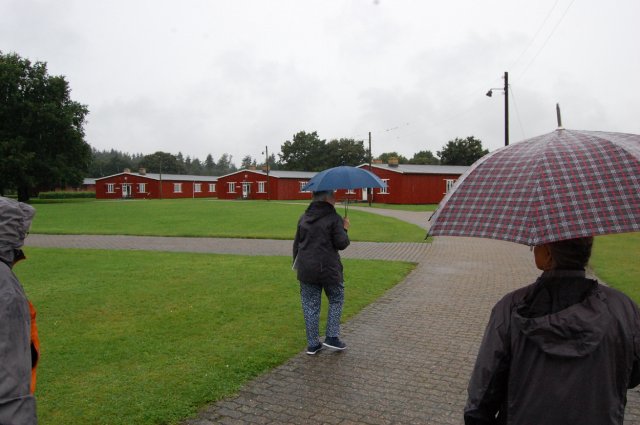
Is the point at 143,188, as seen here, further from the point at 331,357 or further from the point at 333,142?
the point at 331,357

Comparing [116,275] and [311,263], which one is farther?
[116,275]

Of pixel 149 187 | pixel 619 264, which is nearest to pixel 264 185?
pixel 149 187

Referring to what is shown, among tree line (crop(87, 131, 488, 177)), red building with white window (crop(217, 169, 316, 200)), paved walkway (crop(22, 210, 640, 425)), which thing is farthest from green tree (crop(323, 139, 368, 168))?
paved walkway (crop(22, 210, 640, 425))

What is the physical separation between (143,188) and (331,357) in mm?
72560

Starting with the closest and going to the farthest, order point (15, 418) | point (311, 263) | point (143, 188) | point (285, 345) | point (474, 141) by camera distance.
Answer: point (15, 418) → point (311, 263) → point (285, 345) → point (143, 188) → point (474, 141)

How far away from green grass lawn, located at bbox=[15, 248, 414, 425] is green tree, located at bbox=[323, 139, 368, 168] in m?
81.2

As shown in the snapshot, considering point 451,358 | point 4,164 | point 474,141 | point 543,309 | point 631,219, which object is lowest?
point 451,358

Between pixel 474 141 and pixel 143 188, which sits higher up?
pixel 474 141

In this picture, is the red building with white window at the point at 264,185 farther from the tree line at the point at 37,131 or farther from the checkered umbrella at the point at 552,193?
the checkered umbrella at the point at 552,193

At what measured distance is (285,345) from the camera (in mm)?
5852

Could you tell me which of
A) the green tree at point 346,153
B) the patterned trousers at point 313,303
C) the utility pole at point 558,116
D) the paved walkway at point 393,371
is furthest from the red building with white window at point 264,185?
the utility pole at point 558,116

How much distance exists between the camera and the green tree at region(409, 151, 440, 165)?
95312mm

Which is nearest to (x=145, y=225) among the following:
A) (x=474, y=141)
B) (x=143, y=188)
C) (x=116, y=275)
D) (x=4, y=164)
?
(x=116, y=275)

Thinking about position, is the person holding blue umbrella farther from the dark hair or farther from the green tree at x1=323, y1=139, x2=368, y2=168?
the green tree at x1=323, y1=139, x2=368, y2=168
